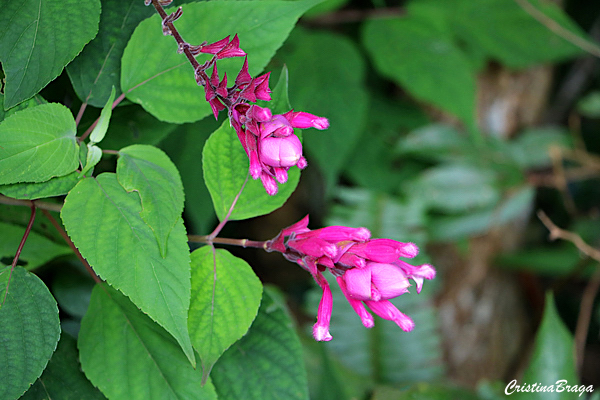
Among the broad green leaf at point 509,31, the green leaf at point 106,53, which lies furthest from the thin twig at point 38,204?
the broad green leaf at point 509,31

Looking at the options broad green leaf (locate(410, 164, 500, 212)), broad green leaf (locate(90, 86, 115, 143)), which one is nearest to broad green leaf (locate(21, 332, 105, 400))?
broad green leaf (locate(90, 86, 115, 143))

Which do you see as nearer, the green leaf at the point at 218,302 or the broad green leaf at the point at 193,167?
the green leaf at the point at 218,302

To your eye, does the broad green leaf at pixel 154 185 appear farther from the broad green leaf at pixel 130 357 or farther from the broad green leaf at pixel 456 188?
the broad green leaf at pixel 456 188

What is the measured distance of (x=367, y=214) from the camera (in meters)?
1.32

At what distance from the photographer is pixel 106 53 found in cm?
49

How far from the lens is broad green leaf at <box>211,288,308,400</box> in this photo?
1.64 feet

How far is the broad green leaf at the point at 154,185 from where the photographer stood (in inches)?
14.9

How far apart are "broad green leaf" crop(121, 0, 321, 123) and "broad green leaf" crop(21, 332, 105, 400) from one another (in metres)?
0.26

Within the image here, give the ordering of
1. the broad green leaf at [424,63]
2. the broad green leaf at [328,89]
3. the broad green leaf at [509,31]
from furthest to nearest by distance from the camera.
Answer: the broad green leaf at [509,31] < the broad green leaf at [424,63] < the broad green leaf at [328,89]

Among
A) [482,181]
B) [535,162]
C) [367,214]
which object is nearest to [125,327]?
[367,214]

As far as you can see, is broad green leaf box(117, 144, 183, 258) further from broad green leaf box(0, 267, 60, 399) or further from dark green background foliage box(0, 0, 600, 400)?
broad green leaf box(0, 267, 60, 399)

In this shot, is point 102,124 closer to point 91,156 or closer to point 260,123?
point 91,156

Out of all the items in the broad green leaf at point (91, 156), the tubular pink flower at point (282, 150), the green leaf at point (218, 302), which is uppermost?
the tubular pink flower at point (282, 150)

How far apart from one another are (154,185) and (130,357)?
17 centimetres
